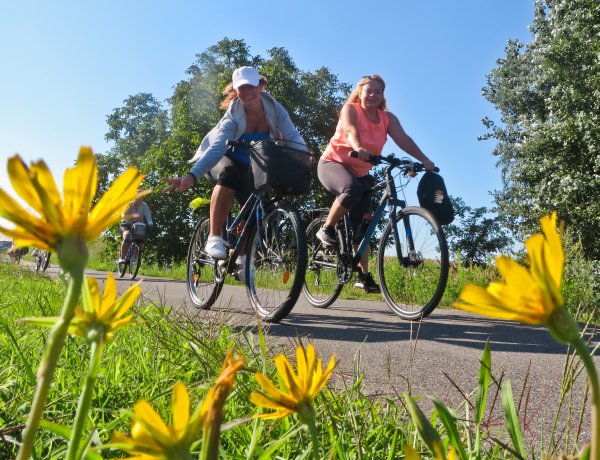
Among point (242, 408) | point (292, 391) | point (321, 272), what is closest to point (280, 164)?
point (321, 272)

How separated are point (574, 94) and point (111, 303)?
2034 cm

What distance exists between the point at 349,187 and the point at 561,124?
15701 mm

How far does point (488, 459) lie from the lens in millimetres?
894

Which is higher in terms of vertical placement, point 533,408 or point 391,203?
point 391,203

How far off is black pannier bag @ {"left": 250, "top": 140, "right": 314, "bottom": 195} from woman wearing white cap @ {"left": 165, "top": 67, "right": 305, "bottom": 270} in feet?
0.83

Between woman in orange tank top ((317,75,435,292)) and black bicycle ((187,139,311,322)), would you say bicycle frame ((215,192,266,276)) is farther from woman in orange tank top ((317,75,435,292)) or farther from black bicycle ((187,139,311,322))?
woman in orange tank top ((317,75,435,292))

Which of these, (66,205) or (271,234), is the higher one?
(271,234)

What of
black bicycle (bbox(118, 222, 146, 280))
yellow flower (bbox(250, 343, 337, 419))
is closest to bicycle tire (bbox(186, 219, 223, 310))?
yellow flower (bbox(250, 343, 337, 419))

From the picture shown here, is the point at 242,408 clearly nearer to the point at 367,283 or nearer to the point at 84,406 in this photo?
the point at 84,406

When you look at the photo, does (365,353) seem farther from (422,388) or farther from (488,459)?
(488,459)

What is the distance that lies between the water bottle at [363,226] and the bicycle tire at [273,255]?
1.02 metres

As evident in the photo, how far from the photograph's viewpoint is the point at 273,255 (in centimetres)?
488

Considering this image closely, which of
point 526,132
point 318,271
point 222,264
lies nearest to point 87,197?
point 222,264

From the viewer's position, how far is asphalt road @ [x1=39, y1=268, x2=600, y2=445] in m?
2.05
